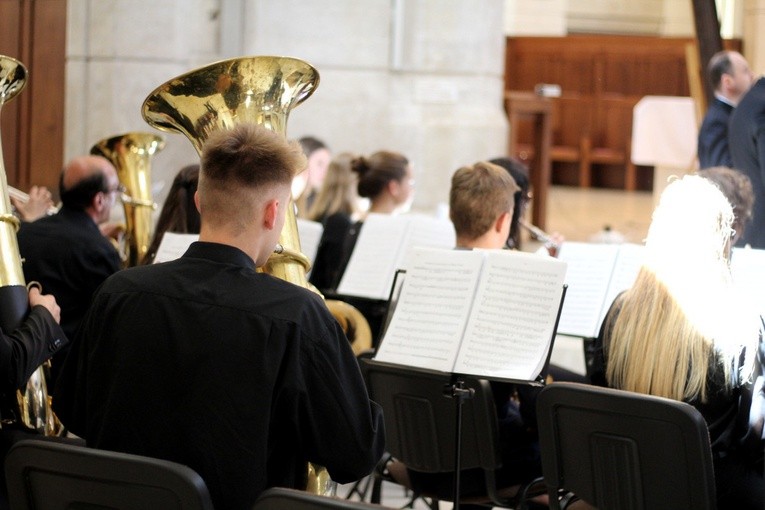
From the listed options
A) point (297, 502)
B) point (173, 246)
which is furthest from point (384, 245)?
point (297, 502)

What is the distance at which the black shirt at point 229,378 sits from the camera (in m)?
2.02

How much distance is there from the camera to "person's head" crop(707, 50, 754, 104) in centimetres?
609

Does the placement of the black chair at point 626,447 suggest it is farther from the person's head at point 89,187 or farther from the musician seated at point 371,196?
the musician seated at point 371,196

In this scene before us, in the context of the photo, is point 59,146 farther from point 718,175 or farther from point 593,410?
point 593,410

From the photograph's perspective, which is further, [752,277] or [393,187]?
[393,187]

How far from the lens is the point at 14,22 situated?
690cm

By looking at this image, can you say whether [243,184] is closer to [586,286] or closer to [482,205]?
[482,205]

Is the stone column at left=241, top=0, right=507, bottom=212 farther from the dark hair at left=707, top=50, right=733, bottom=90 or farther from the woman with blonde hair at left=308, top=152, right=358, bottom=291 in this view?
the woman with blonde hair at left=308, top=152, right=358, bottom=291

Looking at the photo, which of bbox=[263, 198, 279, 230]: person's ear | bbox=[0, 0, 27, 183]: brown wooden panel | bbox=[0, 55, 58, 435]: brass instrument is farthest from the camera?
bbox=[0, 0, 27, 183]: brown wooden panel

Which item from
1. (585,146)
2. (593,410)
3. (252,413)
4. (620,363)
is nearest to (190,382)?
(252,413)

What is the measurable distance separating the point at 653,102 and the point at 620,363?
6319mm

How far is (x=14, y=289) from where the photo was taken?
2.78 metres

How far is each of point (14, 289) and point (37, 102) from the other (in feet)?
15.4

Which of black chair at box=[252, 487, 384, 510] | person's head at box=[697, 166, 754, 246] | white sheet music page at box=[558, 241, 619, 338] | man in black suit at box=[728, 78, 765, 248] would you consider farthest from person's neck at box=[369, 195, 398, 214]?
black chair at box=[252, 487, 384, 510]
